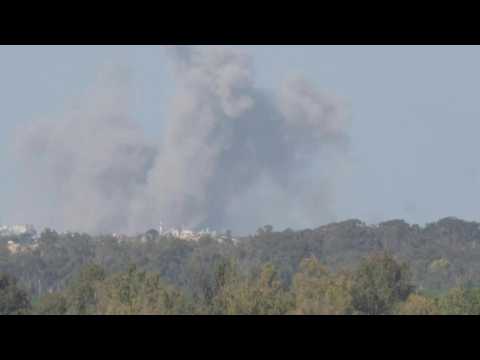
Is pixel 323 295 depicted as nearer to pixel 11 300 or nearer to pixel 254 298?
pixel 254 298

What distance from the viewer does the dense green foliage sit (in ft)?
138

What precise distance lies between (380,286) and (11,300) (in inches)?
531

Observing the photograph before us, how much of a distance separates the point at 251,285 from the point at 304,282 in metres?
1.95

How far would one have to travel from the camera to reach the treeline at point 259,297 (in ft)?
134

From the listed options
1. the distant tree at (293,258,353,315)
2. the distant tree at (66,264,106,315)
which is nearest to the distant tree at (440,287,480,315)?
the distant tree at (293,258,353,315)

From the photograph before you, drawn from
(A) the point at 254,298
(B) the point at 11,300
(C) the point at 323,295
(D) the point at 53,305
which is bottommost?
(A) the point at 254,298

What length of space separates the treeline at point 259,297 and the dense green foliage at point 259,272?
0.05m

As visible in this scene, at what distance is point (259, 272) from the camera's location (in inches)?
2173

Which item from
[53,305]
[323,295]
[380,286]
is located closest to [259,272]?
[380,286]

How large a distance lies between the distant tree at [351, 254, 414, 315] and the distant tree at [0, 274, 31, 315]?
11931 mm

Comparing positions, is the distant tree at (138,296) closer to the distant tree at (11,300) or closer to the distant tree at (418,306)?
the distant tree at (11,300)
